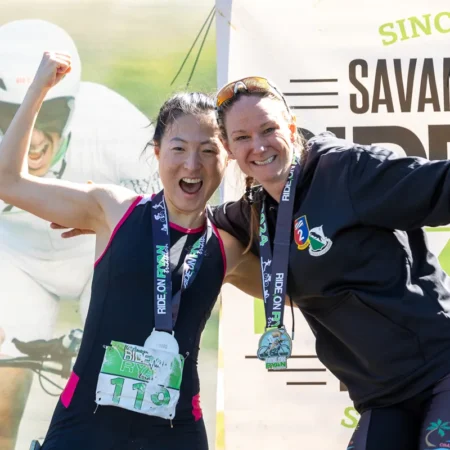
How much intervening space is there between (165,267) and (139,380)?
0.33m

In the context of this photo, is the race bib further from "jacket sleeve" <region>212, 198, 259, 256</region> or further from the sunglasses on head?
the sunglasses on head

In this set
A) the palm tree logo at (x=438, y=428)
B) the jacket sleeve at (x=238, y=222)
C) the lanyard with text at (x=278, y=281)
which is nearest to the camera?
the palm tree logo at (x=438, y=428)

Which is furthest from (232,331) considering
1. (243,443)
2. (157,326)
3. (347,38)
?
(347,38)

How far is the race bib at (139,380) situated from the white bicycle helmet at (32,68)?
49.4 inches

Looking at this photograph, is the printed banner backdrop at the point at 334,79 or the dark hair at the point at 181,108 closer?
the dark hair at the point at 181,108

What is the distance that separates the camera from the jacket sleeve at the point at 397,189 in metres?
1.82

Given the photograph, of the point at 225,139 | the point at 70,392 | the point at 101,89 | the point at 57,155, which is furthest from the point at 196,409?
the point at 101,89

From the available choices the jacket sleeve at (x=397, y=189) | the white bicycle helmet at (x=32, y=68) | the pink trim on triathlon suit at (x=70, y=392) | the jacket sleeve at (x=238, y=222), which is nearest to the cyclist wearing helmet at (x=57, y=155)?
the white bicycle helmet at (x=32, y=68)

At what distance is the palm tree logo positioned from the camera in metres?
1.81

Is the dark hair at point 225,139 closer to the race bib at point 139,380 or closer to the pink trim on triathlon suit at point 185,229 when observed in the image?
the pink trim on triathlon suit at point 185,229

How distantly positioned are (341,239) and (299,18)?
4.46 ft

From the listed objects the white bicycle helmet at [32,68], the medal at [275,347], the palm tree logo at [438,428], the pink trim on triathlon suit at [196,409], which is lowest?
the palm tree logo at [438,428]

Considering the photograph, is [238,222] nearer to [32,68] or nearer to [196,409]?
[196,409]

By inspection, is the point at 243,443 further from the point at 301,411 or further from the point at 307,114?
the point at 307,114
